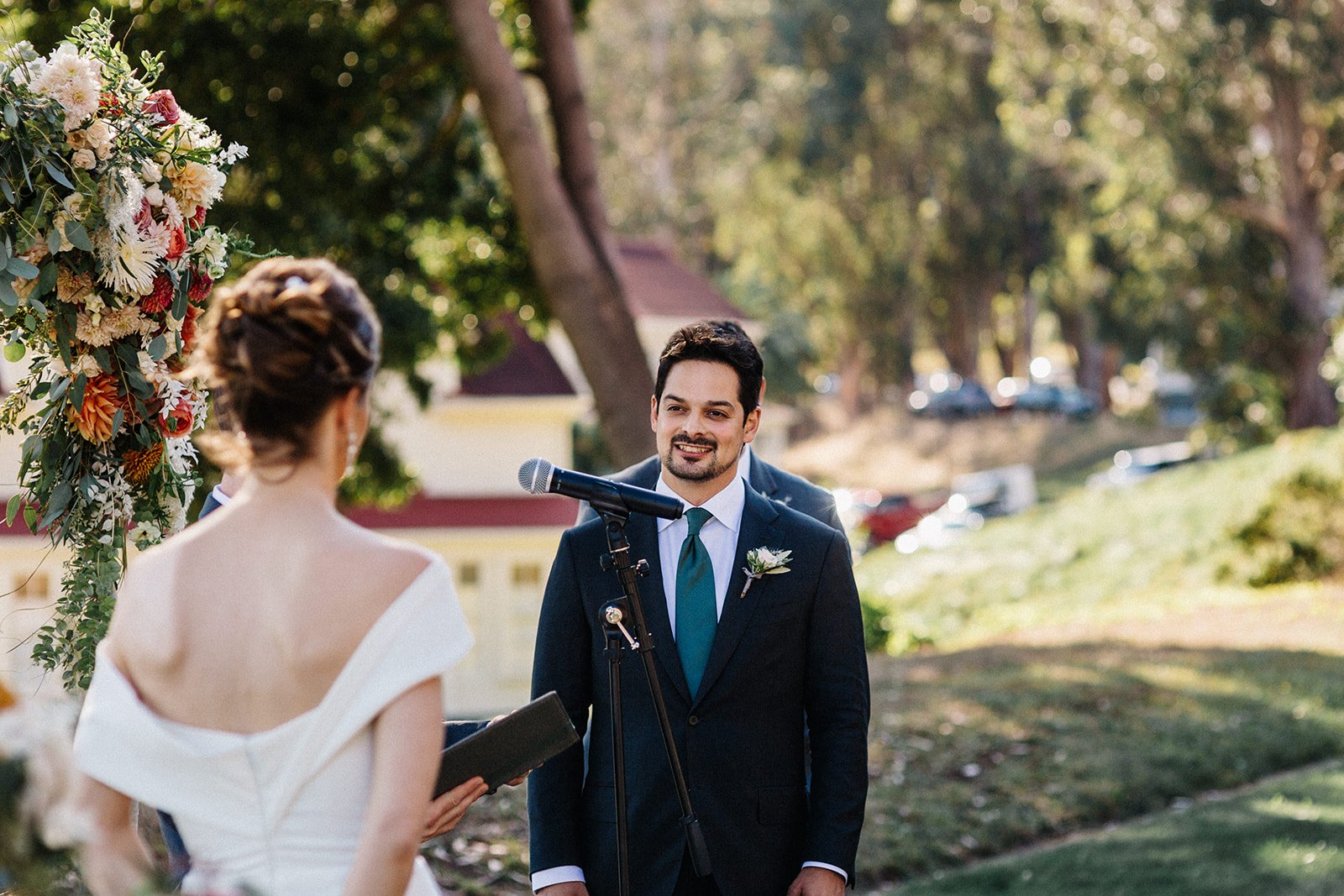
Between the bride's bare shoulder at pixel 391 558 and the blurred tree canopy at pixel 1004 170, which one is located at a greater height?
the blurred tree canopy at pixel 1004 170

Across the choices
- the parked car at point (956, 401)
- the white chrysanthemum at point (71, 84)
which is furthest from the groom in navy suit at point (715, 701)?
the parked car at point (956, 401)

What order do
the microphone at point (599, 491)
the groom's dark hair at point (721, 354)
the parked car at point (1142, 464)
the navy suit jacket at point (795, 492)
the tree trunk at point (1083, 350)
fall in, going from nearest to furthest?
the microphone at point (599, 491) < the groom's dark hair at point (721, 354) < the navy suit jacket at point (795, 492) < the parked car at point (1142, 464) < the tree trunk at point (1083, 350)

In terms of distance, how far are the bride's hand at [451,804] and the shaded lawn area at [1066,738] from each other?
598 cm

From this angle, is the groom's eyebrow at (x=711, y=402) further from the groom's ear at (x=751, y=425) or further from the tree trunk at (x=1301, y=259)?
the tree trunk at (x=1301, y=259)

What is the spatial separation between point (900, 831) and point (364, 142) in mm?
→ 9087

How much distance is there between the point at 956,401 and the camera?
2170 inches

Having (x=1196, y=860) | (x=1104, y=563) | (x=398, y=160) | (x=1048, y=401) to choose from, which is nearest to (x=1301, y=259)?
(x=1104, y=563)

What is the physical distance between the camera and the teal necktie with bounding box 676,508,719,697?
4254 mm

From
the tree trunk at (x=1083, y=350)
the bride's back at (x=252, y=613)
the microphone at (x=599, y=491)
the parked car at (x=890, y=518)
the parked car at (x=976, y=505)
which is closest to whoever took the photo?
the bride's back at (x=252, y=613)

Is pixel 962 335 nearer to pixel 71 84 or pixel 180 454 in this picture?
pixel 180 454

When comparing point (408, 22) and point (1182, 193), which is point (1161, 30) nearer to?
point (1182, 193)

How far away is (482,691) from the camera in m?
25.0

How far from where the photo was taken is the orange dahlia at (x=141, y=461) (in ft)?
15.7

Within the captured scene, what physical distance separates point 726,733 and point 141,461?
6.88 ft
